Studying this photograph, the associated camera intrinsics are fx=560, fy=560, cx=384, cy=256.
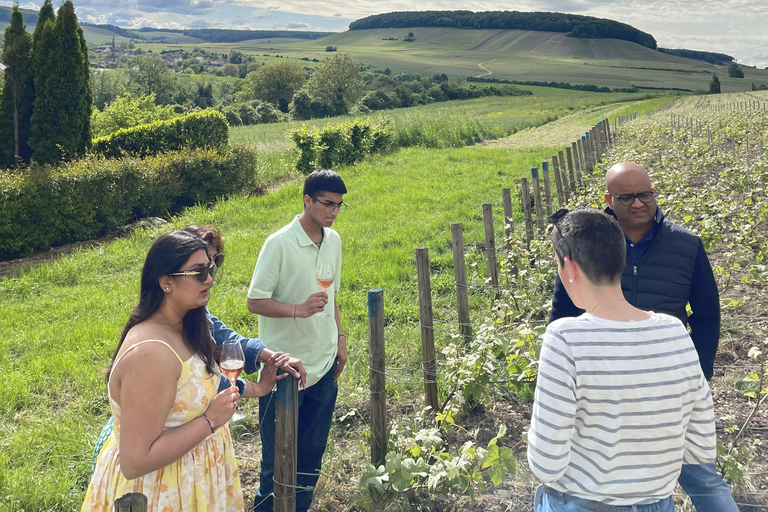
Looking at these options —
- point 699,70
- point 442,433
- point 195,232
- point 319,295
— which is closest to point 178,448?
point 195,232

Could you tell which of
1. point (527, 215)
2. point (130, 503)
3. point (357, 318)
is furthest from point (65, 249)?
point (130, 503)

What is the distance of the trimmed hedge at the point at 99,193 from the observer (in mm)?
10258

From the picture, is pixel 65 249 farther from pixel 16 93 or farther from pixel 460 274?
pixel 460 274

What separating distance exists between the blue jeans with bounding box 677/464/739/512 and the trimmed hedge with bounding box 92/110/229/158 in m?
15.6

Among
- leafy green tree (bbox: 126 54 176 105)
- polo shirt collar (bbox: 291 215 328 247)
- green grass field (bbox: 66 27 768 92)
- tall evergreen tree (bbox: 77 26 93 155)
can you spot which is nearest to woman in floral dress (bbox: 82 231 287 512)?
polo shirt collar (bbox: 291 215 328 247)

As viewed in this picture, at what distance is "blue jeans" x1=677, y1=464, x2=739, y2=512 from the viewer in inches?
77.7

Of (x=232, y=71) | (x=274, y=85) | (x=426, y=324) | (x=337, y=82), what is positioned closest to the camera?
(x=426, y=324)

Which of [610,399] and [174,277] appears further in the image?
[174,277]

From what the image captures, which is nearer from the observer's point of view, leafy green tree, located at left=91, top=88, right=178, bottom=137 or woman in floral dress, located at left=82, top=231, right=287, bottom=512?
woman in floral dress, located at left=82, top=231, right=287, bottom=512

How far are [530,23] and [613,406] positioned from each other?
136 metres

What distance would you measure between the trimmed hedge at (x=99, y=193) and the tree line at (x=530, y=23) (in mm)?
113673

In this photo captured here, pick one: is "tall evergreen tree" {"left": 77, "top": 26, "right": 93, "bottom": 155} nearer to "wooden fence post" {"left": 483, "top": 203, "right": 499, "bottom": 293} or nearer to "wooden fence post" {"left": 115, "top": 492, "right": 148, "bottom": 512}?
"wooden fence post" {"left": 483, "top": 203, "right": 499, "bottom": 293}

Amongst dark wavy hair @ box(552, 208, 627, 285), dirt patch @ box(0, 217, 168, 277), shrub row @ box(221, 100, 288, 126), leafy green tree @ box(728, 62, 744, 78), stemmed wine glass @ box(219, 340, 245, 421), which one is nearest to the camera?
dark wavy hair @ box(552, 208, 627, 285)

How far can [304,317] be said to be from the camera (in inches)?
112
